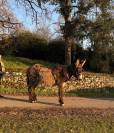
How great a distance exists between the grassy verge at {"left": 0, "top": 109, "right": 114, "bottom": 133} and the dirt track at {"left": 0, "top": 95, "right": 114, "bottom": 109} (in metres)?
1.76

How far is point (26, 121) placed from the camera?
1568 cm

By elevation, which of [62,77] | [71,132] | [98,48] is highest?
[98,48]

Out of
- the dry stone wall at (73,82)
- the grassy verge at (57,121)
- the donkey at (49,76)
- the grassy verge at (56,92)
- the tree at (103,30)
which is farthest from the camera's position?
the tree at (103,30)

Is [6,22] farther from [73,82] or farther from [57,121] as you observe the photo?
[57,121]

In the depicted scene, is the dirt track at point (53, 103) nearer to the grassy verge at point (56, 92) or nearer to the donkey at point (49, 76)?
the donkey at point (49, 76)

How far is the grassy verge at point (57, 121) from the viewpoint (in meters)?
14.5

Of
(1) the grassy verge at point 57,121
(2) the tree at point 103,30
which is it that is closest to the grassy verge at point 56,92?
(1) the grassy verge at point 57,121

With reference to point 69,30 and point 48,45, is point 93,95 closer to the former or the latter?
point 69,30

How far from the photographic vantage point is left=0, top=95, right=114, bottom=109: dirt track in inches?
787

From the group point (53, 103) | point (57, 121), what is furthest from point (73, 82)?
point (57, 121)

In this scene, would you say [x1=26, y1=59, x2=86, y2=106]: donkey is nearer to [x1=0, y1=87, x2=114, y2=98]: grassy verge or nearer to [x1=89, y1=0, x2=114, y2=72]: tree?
[x1=0, y1=87, x2=114, y2=98]: grassy verge

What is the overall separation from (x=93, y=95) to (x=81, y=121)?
33.2 feet

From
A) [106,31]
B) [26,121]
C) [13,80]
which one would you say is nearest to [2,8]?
[13,80]

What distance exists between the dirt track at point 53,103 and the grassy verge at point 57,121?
1.76m
